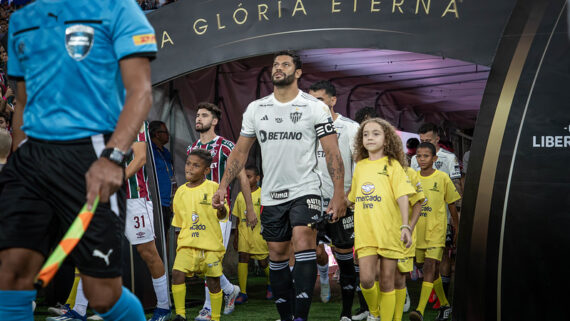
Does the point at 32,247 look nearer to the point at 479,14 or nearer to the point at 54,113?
the point at 54,113

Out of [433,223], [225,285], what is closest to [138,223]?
[225,285]

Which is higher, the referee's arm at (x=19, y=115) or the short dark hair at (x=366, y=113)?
the short dark hair at (x=366, y=113)

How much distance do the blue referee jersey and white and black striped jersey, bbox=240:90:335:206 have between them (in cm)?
282

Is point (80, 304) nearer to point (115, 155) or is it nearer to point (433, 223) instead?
point (433, 223)

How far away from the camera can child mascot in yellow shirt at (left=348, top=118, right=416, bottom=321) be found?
615cm

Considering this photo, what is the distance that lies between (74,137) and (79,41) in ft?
1.39

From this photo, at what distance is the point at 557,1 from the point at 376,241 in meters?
2.50

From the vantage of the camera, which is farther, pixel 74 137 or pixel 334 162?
pixel 334 162

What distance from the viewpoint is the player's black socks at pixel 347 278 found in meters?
7.25

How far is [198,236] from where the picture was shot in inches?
285

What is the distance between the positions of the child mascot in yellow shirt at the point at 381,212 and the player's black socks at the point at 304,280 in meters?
0.67

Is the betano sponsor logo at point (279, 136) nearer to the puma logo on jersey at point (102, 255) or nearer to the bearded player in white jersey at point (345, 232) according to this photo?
the bearded player in white jersey at point (345, 232)

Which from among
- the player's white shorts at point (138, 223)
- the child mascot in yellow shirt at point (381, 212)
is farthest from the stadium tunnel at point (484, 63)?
the player's white shorts at point (138, 223)

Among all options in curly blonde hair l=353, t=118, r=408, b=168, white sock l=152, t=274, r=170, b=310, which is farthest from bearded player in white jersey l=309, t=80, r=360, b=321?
white sock l=152, t=274, r=170, b=310
